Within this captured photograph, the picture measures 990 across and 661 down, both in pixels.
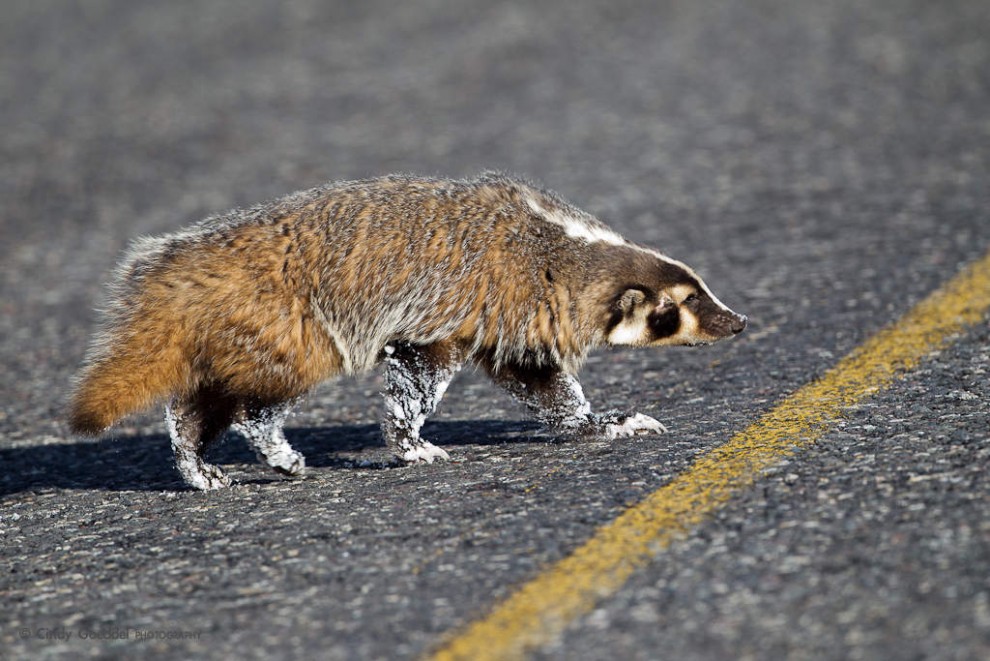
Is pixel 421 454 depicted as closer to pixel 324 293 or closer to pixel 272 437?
pixel 272 437

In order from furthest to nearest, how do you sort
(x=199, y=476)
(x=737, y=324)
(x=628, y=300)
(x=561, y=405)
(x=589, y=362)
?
(x=589, y=362) → (x=737, y=324) → (x=628, y=300) → (x=561, y=405) → (x=199, y=476)

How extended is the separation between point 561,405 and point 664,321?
25.2 inches

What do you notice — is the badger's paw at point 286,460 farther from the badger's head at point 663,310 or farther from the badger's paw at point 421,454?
the badger's head at point 663,310

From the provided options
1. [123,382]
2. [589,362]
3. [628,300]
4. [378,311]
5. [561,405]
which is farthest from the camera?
[589,362]

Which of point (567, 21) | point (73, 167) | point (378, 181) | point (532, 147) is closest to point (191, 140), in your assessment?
point (73, 167)

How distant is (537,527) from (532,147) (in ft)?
24.8

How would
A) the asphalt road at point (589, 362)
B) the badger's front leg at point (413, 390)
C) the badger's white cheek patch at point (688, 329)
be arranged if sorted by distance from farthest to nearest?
the badger's white cheek patch at point (688, 329), the badger's front leg at point (413, 390), the asphalt road at point (589, 362)

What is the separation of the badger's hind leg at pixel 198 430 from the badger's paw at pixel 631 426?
60.6 inches

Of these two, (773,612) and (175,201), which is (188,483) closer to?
(773,612)

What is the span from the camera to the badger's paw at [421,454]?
5430 millimetres

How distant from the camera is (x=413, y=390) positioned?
5.55m

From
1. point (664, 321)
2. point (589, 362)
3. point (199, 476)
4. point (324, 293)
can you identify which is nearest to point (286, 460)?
point (199, 476)

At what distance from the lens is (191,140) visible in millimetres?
12516

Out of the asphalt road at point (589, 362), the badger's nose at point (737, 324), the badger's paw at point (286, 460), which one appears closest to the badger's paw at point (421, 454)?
the asphalt road at point (589, 362)
